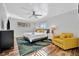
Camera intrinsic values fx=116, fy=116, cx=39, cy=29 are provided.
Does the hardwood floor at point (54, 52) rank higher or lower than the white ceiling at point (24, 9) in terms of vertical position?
lower

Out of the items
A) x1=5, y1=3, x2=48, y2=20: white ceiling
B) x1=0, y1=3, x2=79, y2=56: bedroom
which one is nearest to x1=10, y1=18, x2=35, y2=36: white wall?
x1=0, y1=3, x2=79, y2=56: bedroom

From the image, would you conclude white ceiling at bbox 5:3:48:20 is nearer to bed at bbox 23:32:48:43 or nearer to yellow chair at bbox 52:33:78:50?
bed at bbox 23:32:48:43

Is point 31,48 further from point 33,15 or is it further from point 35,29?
point 33,15

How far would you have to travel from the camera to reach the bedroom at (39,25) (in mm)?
1899

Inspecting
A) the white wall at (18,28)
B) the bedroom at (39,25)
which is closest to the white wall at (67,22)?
the bedroom at (39,25)

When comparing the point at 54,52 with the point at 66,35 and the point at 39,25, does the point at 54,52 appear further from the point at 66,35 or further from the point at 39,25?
the point at 39,25

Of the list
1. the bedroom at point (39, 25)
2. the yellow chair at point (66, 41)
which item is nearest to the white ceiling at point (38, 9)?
the bedroom at point (39, 25)

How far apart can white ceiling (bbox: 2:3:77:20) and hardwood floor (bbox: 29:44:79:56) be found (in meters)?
0.52

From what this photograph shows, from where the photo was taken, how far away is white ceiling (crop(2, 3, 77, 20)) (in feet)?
6.29

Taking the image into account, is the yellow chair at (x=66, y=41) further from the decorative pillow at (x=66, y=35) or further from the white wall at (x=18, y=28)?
the white wall at (x=18, y=28)

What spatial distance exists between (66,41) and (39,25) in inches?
20.4

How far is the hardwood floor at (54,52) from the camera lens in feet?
6.25

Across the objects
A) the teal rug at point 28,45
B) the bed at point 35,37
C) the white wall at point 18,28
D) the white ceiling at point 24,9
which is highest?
the white ceiling at point 24,9

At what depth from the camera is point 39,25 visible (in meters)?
1.93
